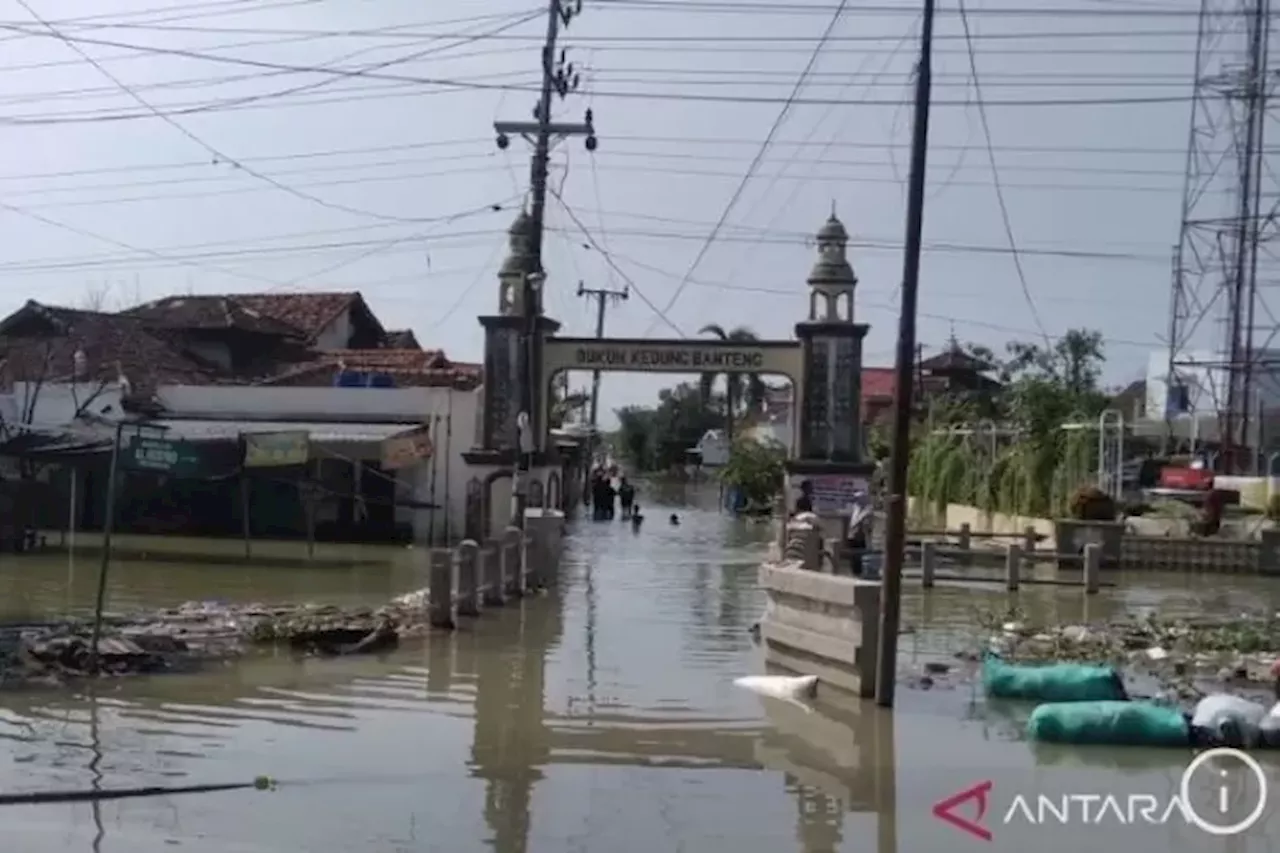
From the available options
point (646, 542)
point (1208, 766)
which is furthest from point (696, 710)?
point (646, 542)

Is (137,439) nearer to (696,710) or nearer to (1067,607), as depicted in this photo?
(1067,607)

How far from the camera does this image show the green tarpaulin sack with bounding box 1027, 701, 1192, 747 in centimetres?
1305

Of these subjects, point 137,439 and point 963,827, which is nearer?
point 963,827

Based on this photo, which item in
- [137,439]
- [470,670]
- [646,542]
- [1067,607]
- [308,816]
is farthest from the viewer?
[646,542]

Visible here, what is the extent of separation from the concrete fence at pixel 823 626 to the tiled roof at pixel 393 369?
21.9 metres

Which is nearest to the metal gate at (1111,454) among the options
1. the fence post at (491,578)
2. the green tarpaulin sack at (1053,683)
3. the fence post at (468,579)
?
the fence post at (491,578)

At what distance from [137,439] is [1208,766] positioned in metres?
22.4

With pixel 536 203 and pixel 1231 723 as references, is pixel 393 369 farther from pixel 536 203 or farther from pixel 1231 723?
pixel 1231 723

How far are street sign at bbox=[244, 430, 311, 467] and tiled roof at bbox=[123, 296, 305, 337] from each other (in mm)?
14031

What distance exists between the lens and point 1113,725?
13.1 m

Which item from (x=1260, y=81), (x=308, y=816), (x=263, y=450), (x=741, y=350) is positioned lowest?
(x=308, y=816)

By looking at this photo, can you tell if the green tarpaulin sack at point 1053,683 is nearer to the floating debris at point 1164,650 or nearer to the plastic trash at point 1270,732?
the floating debris at point 1164,650

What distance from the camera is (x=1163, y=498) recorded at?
4022 centimetres

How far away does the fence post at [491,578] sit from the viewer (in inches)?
888
